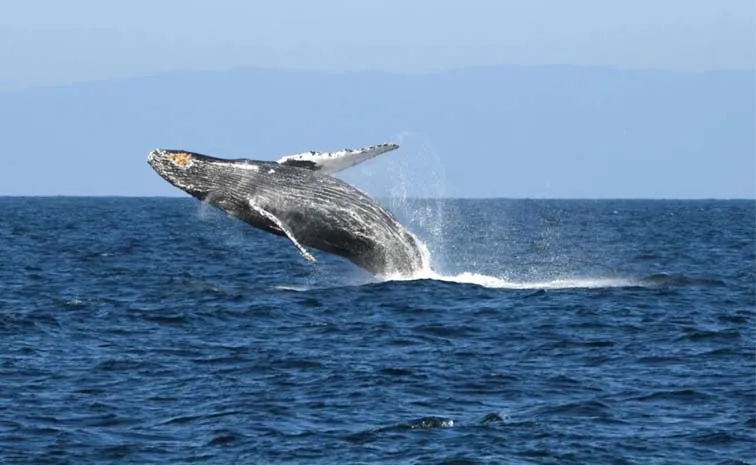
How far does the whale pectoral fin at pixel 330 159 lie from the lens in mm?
22672

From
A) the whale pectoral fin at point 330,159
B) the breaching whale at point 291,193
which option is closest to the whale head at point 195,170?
the breaching whale at point 291,193

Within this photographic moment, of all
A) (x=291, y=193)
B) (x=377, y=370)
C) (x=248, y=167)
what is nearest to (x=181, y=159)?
(x=248, y=167)

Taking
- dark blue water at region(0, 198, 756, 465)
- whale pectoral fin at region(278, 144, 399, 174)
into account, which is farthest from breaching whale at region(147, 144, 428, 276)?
dark blue water at region(0, 198, 756, 465)

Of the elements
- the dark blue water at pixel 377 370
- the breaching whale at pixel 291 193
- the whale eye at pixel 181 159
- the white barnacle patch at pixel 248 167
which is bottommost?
Answer: the dark blue water at pixel 377 370

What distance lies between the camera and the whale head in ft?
76.8

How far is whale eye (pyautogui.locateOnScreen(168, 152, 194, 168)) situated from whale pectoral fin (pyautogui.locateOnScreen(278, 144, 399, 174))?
1566 mm

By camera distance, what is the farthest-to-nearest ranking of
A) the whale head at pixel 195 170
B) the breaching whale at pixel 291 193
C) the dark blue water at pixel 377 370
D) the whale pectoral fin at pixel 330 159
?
1. the whale head at pixel 195 170
2. the breaching whale at pixel 291 193
3. the whale pectoral fin at pixel 330 159
4. the dark blue water at pixel 377 370

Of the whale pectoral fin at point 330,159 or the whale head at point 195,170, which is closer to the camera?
the whale pectoral fin at point 330,159

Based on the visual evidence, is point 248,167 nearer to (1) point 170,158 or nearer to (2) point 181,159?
(2) point 181,159

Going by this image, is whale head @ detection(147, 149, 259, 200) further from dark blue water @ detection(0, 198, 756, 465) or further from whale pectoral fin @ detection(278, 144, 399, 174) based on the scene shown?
whale pectoral fin @ detection(278, 144, 399, 174)

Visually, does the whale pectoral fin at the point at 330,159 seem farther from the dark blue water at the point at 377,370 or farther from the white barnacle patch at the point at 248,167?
the dark blue water at the point at 377,370

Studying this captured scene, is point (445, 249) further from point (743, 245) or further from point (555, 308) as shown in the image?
point (555, 308)

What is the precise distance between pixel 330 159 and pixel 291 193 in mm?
1269

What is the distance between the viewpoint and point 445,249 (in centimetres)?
5291
